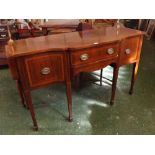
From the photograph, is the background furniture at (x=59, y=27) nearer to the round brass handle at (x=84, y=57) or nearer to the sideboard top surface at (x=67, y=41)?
the sideboard top surface at (x=67, y=41)

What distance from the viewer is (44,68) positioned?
132cm

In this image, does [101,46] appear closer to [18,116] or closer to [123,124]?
[123,124]

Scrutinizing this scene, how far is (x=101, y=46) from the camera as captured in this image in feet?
4.73

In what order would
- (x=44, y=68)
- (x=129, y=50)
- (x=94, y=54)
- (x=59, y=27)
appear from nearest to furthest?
1. (x=44, y=68)
2. (x=94, y=54)
3. (x=129, y=50)
4. (x=59, y=27)

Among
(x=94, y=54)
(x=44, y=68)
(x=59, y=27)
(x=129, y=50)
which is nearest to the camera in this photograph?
(x=44, y=68)

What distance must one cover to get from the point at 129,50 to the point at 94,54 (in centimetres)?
42

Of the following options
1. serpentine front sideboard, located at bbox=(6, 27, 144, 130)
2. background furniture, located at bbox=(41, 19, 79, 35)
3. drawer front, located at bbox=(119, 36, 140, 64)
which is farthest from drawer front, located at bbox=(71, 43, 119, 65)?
background furniture, located at bbox=(41, 19, 79, 35)

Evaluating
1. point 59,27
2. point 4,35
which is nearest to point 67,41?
point 59,27

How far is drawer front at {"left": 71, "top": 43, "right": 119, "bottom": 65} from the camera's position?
1390 millimetres

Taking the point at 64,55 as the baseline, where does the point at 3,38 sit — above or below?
below

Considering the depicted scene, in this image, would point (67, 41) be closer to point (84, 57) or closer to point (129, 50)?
point (84, 57)

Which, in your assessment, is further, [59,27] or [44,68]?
[59,27]

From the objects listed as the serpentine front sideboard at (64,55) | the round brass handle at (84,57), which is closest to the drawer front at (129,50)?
the serpentine front sideboard at (64,55)

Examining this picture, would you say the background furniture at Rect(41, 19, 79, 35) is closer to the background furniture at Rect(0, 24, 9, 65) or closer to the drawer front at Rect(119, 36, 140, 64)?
the background furniture at Rect(0, 24, 9, 65)
